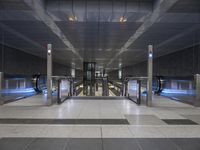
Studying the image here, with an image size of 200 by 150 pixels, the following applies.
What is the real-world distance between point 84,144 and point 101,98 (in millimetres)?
8854

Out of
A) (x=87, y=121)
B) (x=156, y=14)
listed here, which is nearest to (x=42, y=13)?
(x=156, y=14)

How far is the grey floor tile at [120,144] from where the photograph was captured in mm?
4285

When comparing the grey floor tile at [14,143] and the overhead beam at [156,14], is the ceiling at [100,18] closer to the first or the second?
Answer: the overhead beam at [156,14]

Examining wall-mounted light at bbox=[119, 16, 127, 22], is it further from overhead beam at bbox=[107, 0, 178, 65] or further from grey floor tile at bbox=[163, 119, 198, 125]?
grey floor tile at bbox=[163, 119, 198, 125]

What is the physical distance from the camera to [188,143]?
180 inches

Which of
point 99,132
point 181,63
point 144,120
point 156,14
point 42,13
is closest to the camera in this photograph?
point 99,132

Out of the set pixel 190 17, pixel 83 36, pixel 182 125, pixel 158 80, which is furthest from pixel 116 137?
pixel 158 80

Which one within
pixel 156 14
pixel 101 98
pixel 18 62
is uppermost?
pixel 156 14

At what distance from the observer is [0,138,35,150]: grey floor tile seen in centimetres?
423

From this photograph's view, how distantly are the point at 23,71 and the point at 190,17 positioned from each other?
57.0ft

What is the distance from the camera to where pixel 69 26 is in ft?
43.6

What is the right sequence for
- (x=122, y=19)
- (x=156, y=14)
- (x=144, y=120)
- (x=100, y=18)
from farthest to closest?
1. (x=122, y=19)
2. (x=100, y=18)
3. (x=156, y=14)
4. (x=144, y=120)

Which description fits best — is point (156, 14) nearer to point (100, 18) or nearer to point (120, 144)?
point (100, 18)

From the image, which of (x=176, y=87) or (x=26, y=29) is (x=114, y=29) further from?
(x=176, y=87)
